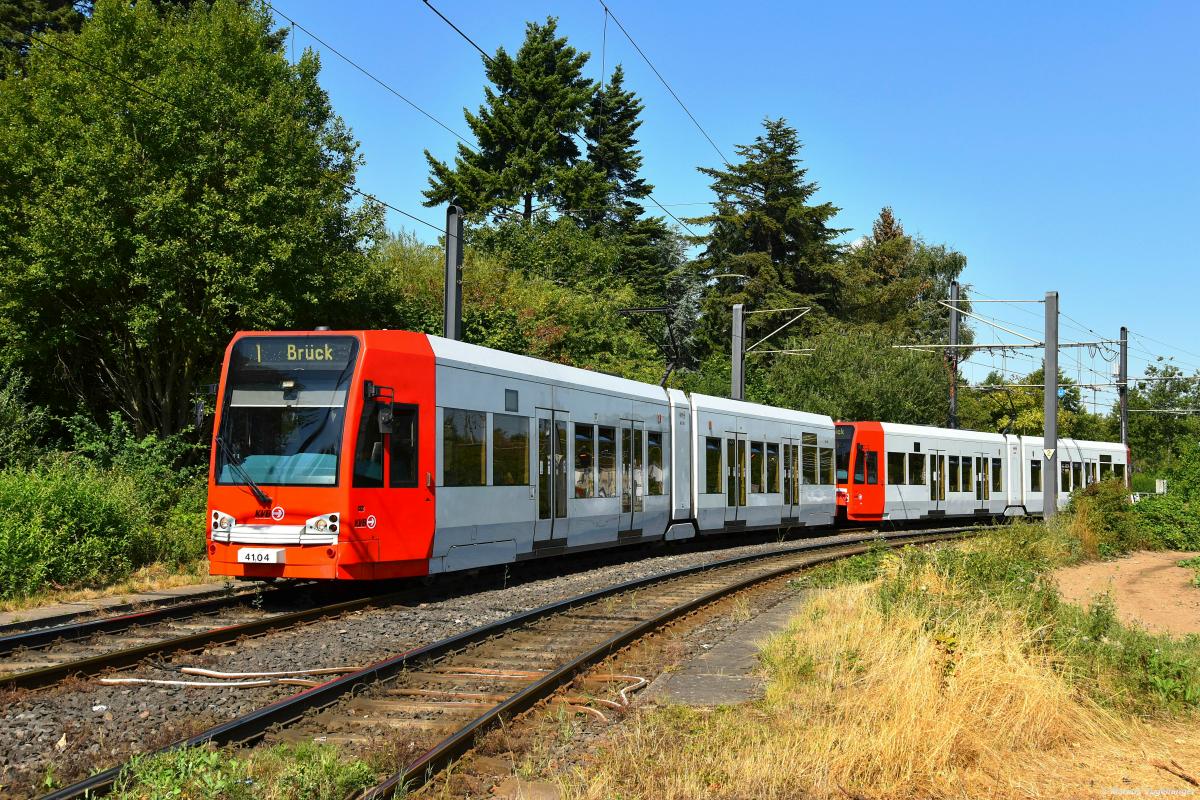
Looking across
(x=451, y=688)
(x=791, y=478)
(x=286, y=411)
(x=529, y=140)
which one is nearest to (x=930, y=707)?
(x=451, y=688)

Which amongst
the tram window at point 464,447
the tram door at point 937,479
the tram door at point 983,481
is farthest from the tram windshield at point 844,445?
the tram window at point 464,447

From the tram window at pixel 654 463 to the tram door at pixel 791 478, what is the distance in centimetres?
648

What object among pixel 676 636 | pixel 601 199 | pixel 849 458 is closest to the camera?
pixel 676 636

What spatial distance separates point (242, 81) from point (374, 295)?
5.59 meters

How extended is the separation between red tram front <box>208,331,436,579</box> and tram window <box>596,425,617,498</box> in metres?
5.35

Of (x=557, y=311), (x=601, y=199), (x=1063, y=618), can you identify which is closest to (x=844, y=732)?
(x=1063, y=618)

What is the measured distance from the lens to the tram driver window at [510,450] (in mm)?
15094

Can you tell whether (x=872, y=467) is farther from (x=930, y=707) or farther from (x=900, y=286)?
(x=900, y=286)

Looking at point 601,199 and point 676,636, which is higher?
point 601,199

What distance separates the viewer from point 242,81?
23266mm

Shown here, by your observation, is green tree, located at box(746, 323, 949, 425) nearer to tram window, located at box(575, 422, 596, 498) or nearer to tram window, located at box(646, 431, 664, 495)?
tram window, located at box(646, 431, 664, 495)

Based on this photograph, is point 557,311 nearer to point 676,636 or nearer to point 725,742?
point 676,636

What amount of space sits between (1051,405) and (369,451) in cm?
1919

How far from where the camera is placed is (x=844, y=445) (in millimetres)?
30750
